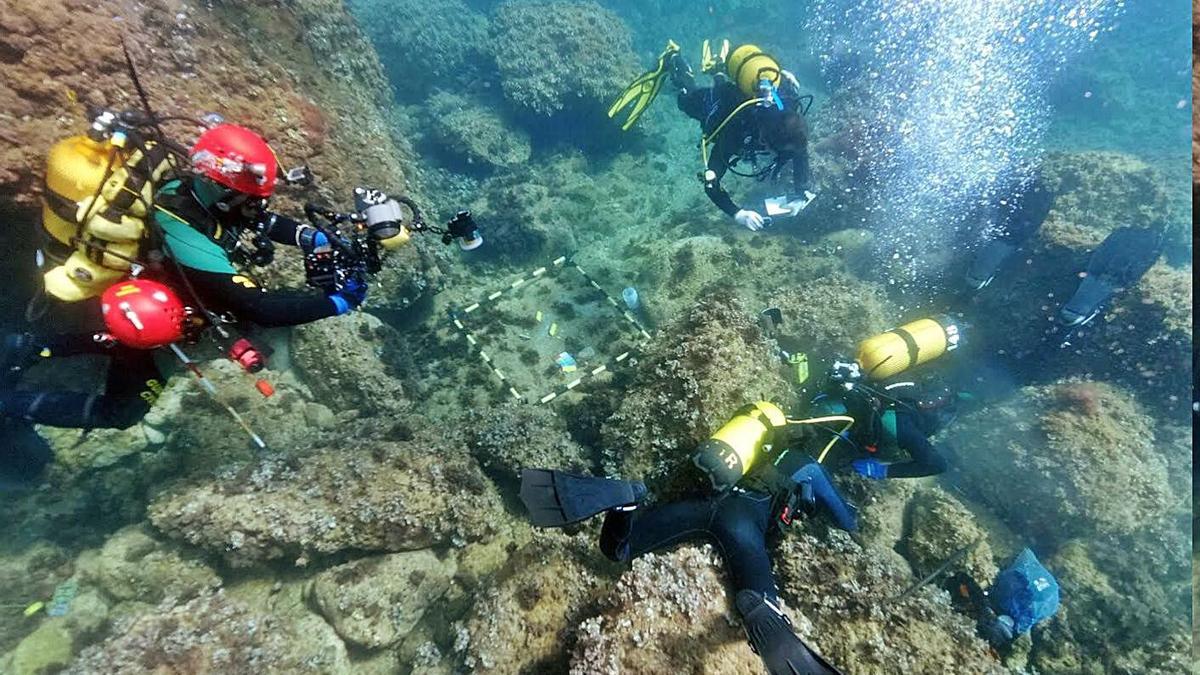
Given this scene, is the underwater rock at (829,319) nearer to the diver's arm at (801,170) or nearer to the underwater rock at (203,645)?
the diver's arm at (801,170)

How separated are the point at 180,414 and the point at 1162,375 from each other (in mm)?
12131

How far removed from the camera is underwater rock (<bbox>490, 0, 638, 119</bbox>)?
13828 mm

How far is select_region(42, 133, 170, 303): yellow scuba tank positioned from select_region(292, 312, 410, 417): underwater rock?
255 centimetres

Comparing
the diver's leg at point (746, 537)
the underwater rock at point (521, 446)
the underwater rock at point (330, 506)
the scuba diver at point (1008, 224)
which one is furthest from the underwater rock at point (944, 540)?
the underwater rock at point (330, 506)

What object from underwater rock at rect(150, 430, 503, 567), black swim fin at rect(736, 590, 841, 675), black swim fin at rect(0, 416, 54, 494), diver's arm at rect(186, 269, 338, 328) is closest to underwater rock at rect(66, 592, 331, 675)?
underwater rock at rect(150, 430, 503, 567)

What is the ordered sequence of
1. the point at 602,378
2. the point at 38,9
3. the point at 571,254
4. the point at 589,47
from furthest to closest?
the point at 589,47 < the point at 571,254 < the point at 602,378 < the point at 38,9

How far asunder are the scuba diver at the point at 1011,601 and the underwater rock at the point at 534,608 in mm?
4041

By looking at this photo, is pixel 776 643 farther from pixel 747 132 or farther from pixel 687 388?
pixel 747 132

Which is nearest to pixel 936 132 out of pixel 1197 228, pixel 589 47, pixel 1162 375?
pixel 1162 375

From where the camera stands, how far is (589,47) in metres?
14.4

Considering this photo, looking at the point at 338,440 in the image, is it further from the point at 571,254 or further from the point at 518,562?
the point at 571,254

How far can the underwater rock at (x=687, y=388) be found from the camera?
5074 mm

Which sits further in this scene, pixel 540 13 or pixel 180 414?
pixel 540 13

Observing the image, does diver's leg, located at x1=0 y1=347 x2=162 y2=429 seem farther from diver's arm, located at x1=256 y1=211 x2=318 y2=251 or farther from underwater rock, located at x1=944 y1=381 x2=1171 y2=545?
underwater rock, located at x1=944 y1=381 x2=1171 y2=545
